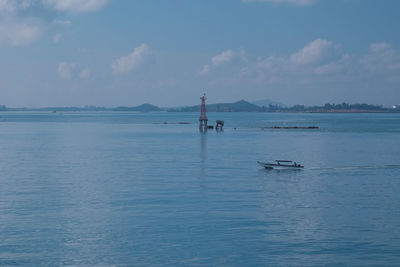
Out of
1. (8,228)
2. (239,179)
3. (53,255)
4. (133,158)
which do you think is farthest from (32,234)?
(133,158)

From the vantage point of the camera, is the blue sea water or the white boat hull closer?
the blue sea water

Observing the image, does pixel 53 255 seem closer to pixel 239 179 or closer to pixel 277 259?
pixel 277 259

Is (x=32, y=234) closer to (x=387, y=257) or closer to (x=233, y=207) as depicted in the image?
(x=233, y=207)

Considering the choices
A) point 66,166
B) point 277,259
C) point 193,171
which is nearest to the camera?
point 277,259

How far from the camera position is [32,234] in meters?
29.8

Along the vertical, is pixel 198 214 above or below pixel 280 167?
below

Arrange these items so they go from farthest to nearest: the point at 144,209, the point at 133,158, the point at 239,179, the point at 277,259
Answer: the point at 133,158, the point at 239,179, the point at 144,209, the point at 277,259

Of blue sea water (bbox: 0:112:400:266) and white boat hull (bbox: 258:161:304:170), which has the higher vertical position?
white boat hull (bbox: 258:161:304:170)

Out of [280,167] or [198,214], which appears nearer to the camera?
[198,214]

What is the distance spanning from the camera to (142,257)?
26000 millimetres

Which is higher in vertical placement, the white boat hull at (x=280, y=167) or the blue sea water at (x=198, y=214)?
the white boat hull at (x=280, y=167)

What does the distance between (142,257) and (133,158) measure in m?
45.5

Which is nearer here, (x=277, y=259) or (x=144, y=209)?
(x=277, y=259)

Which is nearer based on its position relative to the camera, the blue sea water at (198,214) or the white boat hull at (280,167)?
the blue sea water at (198,214)
